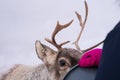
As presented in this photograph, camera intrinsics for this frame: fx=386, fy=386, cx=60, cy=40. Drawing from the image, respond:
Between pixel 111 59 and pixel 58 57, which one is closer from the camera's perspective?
pixel 111 59

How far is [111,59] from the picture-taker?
0.70 m

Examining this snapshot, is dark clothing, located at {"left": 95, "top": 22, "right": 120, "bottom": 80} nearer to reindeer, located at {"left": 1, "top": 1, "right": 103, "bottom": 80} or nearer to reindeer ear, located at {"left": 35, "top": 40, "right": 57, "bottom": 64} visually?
reindeer, located at {"left": 1, "top": 1, "right": 103, "bottom": 80}

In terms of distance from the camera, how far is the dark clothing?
→ 693 mm

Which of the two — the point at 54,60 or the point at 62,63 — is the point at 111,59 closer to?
the point at 62,63

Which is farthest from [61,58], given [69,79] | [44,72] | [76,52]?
[69,79]

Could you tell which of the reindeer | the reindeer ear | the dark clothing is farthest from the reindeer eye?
the dark clothing

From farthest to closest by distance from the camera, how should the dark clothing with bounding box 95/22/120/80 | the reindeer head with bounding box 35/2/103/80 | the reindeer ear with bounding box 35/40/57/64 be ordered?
the reindeer ear with bounding box 35/40/57/64
the reindeer head with bounding box 35/2/103/80
the dark clothing with bounding box 95/22/120/80

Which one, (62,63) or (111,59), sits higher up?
(111,59)

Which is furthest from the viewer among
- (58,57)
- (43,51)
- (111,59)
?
(43,51)

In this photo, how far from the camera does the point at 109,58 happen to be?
702mm

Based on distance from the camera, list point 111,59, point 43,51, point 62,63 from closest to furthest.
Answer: point 111,59
point 62,63
point 43,51

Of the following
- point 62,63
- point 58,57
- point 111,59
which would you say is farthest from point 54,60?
point 111,59

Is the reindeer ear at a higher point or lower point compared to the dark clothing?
lower

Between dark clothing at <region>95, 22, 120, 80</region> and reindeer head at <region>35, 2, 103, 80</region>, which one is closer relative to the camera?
dark clothing at <region>95, 22, 120, 80</region>
